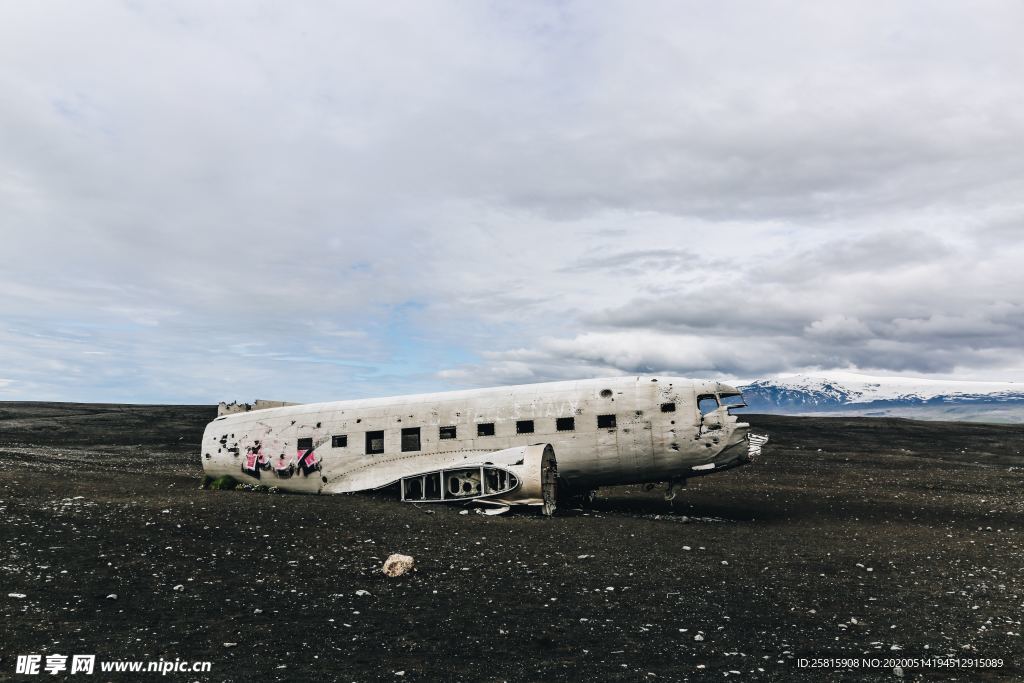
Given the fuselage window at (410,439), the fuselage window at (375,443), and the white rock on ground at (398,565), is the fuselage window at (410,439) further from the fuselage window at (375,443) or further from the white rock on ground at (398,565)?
the white rock on ground at (398,565)

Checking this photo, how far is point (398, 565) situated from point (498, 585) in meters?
2.49

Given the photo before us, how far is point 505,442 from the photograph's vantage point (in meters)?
23.8

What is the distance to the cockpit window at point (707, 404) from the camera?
22.7m

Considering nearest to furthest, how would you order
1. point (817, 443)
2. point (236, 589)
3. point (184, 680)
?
point (184, 680)
point (236, 589)
point (817, 443)

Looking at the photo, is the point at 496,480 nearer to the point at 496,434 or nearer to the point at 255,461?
the point at 496,434

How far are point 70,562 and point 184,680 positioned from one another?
7424mm

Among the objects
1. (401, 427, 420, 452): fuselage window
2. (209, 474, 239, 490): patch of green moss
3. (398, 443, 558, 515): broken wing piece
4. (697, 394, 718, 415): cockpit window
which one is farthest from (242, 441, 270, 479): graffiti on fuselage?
(697, 394, 718, 415): cockpit window

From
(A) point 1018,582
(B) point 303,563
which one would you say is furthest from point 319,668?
(A) point 1018,582

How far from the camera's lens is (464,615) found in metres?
12.1

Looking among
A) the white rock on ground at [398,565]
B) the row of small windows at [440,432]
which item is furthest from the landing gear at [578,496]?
the white rock on ground at [398,565]

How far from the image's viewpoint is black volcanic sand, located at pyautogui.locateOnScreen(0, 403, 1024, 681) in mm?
10117

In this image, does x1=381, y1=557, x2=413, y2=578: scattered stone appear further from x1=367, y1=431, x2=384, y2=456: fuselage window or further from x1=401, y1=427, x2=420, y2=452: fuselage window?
x1=367, y1=431, x2=384, y2=456: fuselage window

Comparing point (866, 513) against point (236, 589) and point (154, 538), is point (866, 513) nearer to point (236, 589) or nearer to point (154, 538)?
point (236, 589)

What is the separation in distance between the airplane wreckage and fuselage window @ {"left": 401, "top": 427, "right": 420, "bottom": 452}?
5 centimetres
